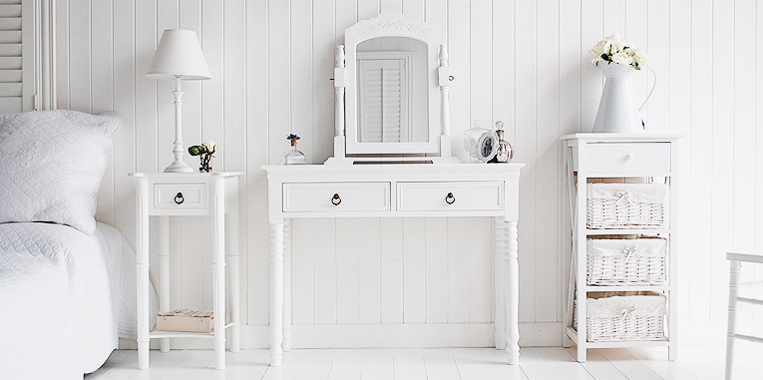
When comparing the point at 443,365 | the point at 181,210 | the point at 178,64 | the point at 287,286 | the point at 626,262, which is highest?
the point at 178,64

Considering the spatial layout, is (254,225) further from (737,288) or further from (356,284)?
(737,288)

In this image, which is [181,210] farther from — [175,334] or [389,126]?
[389,126]

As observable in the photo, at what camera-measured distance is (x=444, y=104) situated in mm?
2803

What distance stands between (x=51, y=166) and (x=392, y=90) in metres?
1.48

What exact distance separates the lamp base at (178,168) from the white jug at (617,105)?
1803 millimetres

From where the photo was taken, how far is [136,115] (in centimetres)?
288

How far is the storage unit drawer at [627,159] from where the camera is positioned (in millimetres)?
2572

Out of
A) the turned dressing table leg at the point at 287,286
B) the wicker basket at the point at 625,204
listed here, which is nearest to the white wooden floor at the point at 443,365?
the turned dressing table leg at the point at 287,286

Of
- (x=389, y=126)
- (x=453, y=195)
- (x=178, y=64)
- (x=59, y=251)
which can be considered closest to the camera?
(x=59, y=251)

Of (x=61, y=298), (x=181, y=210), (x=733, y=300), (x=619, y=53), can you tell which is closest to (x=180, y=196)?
(x=181, y=210)

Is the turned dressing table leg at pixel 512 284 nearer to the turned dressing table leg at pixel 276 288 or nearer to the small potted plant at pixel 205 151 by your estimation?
the turned dressing table leg at pixel 276 288

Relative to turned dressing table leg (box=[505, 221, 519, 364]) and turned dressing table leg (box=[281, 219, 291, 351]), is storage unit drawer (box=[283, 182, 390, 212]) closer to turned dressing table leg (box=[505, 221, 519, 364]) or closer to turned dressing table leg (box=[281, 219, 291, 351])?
turned dressing table leg (box=[281, 219, 291, 351])

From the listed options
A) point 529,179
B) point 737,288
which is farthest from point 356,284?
point 737,288

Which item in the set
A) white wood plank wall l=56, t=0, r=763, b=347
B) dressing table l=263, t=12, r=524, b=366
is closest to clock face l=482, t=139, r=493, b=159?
dressing table l=263, t=12, r=524, b=366
